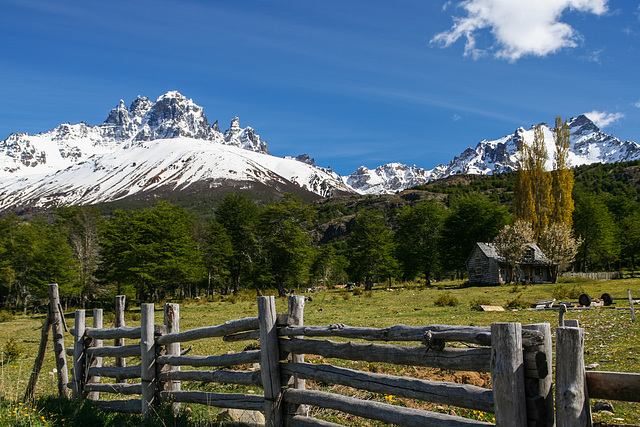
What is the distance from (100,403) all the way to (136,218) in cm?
3564

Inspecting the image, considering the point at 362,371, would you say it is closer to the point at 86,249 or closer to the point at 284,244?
the point at 284,244

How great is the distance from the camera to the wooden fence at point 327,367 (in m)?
3.88

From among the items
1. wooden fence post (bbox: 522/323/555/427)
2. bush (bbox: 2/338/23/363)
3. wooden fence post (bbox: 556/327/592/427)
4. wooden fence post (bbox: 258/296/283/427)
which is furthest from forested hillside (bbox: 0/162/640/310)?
wooden fence post (bbox: 556/327/592/427)

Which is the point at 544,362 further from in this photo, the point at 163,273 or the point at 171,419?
the point at 163,273

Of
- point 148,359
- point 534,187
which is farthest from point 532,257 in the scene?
point 148,359

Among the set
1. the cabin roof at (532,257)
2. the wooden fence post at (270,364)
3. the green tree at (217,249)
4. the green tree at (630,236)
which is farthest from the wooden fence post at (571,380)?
the green tree at (630,236)

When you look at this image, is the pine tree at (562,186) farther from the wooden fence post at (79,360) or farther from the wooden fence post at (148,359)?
the wooden fence post at (79,360)

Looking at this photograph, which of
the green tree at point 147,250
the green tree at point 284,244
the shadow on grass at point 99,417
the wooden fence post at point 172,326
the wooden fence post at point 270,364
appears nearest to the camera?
the wooden fence post at point 270,364

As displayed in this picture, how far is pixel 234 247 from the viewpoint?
5684 centimetres

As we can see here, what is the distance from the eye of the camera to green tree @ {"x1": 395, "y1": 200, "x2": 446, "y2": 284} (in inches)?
2477

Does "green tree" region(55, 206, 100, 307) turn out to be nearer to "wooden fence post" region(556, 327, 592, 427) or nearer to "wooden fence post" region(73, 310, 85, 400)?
"wooden fence post" region(73, 310, 85, 400)

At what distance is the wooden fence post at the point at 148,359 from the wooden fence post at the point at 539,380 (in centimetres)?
608

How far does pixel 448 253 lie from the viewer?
6303 cm

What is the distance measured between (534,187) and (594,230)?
17.5 meters
